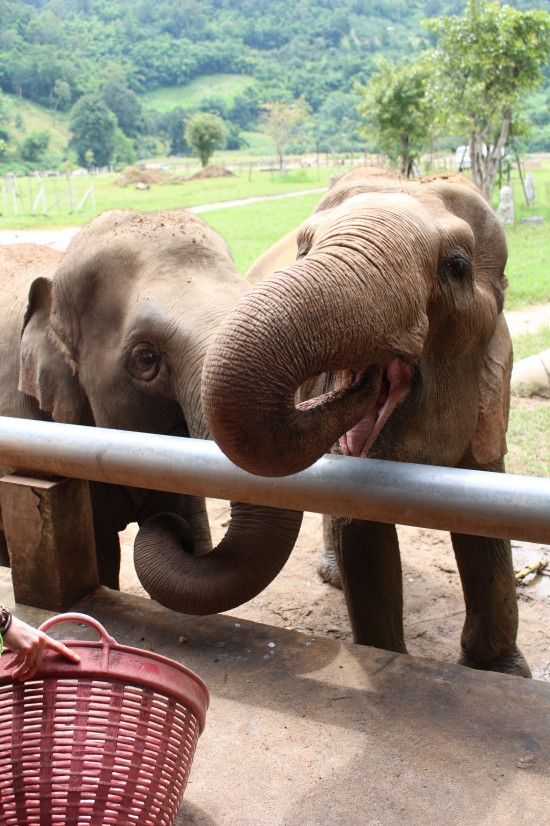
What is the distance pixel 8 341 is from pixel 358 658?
93.8 inches

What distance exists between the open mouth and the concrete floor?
601 millimetres

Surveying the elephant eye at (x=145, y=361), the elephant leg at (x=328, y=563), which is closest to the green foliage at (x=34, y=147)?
the elephant leg at (x=328, y=563)

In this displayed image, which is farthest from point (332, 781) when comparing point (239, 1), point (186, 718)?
point (239, 1)

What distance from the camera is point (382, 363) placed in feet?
8.01

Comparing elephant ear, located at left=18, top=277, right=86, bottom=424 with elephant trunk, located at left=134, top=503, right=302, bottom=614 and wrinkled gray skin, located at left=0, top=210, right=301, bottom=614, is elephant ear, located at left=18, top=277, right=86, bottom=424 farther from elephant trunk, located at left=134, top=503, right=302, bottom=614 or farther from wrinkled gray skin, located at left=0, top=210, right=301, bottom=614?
elephant trunk, located at left=134, top=503, right=302, bottom=614

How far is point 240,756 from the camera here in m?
2.40

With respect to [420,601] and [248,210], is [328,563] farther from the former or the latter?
[248,210]

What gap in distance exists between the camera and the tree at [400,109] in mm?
24797

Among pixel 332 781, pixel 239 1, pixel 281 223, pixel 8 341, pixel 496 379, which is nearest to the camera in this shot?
pixel 332 781

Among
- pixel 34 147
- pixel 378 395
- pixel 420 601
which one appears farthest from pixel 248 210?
pixel 34 147

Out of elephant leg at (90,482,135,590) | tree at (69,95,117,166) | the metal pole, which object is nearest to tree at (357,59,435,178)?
elephant leg at (90,482,135,590)

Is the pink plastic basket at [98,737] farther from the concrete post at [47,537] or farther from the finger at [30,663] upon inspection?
the concrete post at [47,537]

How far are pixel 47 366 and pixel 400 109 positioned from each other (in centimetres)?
2328

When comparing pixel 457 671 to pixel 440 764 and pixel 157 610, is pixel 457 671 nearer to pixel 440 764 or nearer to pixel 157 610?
pixel 440 764
